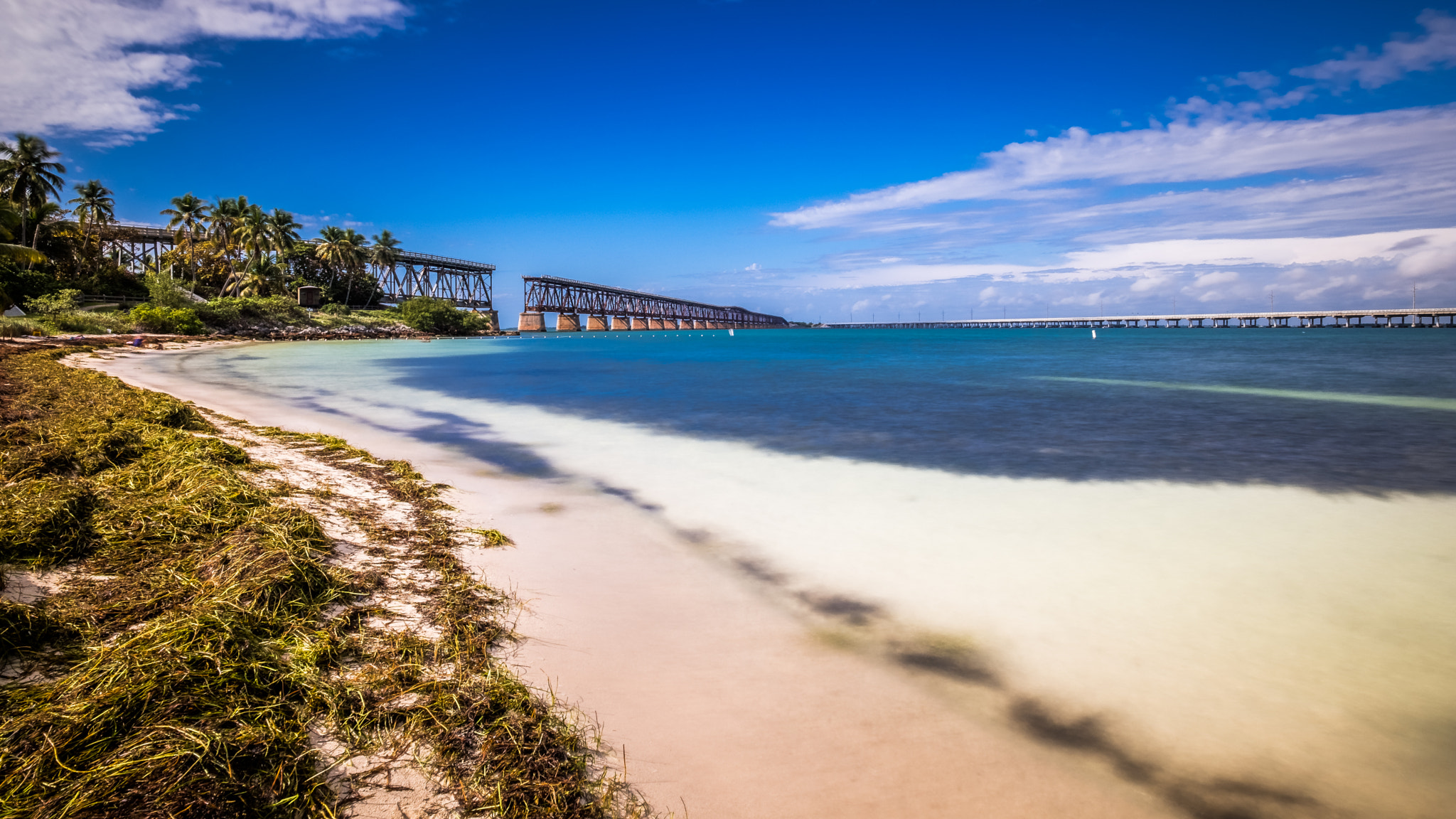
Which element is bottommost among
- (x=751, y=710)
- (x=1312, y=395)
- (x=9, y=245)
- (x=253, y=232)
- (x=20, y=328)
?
(x=751, y=710)

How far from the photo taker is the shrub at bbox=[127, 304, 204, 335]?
1628 inches

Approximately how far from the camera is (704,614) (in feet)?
14.0

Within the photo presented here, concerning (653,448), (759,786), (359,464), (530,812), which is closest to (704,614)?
(759,786)

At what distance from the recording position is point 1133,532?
20.5ft

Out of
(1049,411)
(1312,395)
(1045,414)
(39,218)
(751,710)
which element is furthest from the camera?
(39,218)

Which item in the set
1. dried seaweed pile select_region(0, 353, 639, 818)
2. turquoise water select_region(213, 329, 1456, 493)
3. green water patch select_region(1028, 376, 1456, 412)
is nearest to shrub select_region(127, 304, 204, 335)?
turquoise water select_region(213, 329, 1456, 493)

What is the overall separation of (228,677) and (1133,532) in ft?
23.3

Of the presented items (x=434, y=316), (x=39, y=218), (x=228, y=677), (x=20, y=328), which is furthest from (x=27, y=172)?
(x=228, y=677)

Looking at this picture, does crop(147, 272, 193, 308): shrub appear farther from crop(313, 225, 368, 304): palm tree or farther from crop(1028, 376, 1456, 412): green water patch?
crop(1028, 376, 1456, 412): green water patch

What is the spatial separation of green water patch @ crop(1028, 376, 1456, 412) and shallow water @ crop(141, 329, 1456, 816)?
0.87 ft

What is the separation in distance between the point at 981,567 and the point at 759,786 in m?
3.35

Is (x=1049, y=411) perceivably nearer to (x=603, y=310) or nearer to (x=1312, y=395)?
(x=1312, y=395)

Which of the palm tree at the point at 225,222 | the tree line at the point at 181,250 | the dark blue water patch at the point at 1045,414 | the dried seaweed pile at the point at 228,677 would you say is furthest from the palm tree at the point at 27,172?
the dried seaweed pile at the point at 228,677

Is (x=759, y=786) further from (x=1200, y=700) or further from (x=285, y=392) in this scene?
(x=285, y=392)
